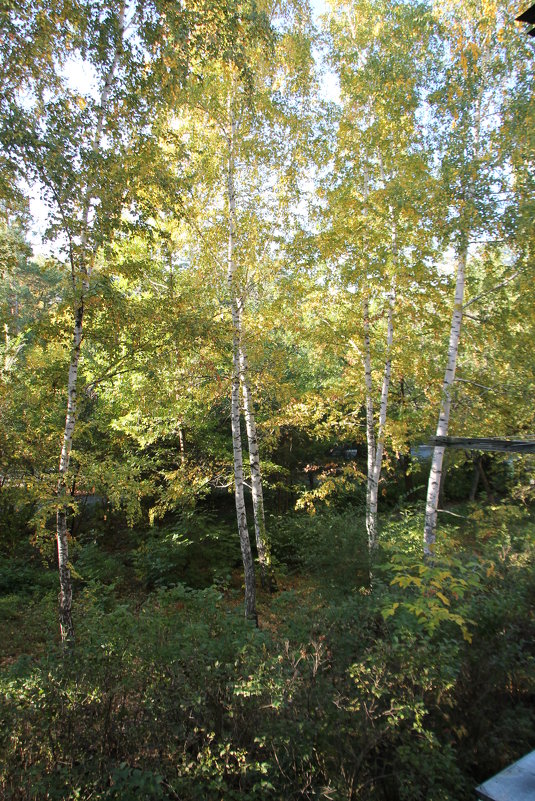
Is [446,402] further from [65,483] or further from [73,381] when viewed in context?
[65,483]

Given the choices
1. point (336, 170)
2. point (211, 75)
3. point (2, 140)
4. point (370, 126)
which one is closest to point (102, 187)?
point (2, 140)

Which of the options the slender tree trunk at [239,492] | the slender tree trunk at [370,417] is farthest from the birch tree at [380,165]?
the slender tree trunk at [239,492]

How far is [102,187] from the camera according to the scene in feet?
17.9

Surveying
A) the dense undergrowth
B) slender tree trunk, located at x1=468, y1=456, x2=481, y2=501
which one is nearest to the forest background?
the dense undergrowth

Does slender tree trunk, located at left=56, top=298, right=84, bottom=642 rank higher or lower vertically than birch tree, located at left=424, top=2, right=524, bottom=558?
lower

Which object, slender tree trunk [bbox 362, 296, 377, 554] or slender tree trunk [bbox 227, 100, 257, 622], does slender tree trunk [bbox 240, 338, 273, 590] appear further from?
slender tree trunk [bbox 362, 296, 377, 554]

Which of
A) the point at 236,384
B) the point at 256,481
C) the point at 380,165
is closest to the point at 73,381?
the point at 236,384

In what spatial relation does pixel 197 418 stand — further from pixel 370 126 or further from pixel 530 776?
pixel 530 776

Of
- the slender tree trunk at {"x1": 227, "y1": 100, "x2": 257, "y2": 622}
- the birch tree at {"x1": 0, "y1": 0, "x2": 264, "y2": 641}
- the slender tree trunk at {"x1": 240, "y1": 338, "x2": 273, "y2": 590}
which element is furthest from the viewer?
the slender tree trunk at {"x1": 240, "y1": 338, "x2": 273, "y2": 590}

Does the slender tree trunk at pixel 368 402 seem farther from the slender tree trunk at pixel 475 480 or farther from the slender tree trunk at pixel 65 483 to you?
the slender tree trunk at pixel 475 480

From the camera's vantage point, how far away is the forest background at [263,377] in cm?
279

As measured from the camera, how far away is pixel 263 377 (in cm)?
857

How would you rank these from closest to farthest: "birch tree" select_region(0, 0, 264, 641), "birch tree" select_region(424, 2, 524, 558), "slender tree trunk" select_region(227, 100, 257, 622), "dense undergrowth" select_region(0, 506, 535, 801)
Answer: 1. "dense undergrowth" select_region(0, 506, 535, 801)
2. "birch tree" select_region(0, 0, 264, 641)
3. "birch tree" select_region(424, 2, 524, 558)
4. "slender tree trunk" select_region(227, 100, 257, 622)

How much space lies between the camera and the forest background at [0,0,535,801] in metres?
2.79
